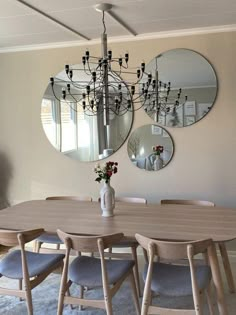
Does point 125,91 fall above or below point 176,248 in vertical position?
above

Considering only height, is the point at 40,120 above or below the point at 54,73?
below

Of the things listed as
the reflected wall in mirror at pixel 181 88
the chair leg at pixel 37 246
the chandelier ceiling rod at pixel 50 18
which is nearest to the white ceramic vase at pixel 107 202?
the chair leg at pixel 37 246

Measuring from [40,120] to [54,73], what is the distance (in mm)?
594

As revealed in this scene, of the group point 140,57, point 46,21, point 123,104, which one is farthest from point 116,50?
point 46,21

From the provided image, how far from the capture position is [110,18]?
3.31 m

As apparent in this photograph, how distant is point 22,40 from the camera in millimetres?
4102

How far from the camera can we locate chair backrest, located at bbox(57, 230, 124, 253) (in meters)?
2.37

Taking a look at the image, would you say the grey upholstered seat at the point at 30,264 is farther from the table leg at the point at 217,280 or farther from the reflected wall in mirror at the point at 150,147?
the reflected wall in mirror at the point at 150,147

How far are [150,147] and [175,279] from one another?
1851 mm

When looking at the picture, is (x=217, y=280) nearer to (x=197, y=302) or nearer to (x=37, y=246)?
(x=197, y=302)

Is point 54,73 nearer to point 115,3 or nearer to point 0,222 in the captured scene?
point 115,3

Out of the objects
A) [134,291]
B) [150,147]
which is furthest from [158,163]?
[134,291]

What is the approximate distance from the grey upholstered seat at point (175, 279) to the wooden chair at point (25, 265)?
0.81 meters

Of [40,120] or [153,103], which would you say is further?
[40,120]
